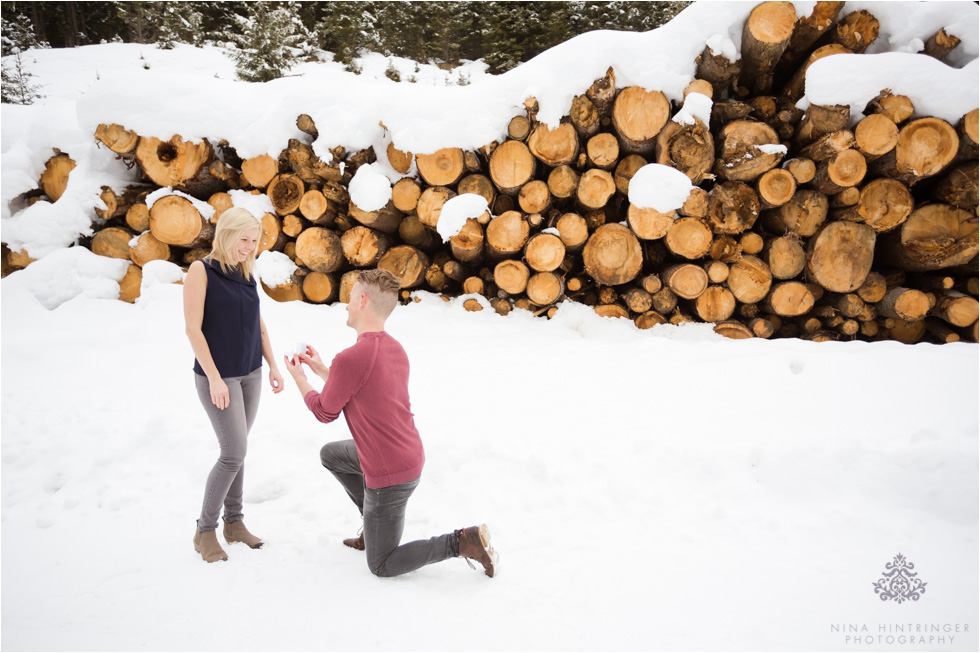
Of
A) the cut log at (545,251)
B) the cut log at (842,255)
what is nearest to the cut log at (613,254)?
the cut log at (545,251)

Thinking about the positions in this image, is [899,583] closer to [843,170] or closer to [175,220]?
[843,170]

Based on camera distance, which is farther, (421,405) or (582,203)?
(582,203)

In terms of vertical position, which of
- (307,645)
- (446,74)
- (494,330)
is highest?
(446,74)

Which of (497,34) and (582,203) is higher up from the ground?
(497,34)

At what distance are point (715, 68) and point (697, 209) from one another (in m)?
1.07

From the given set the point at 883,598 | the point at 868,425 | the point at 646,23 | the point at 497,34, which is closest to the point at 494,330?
the point at 868,425

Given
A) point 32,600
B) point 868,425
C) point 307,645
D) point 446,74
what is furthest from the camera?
point 446,74

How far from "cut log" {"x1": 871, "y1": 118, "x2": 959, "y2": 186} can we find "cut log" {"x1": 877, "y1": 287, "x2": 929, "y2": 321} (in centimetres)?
86

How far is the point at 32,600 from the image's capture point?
1.63 meters

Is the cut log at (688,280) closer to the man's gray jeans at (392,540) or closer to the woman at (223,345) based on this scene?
the man's gray jeans at (392,540)

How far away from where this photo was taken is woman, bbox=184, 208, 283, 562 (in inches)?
71.7

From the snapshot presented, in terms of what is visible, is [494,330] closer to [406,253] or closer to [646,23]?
[406,253]

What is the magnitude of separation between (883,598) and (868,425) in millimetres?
1041

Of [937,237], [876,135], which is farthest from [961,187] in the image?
[876,135]
